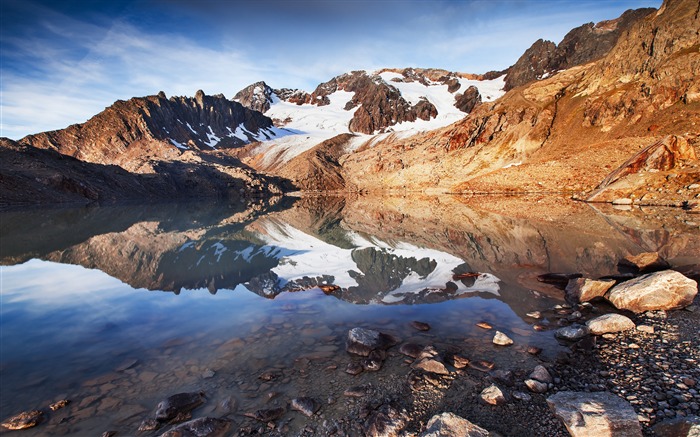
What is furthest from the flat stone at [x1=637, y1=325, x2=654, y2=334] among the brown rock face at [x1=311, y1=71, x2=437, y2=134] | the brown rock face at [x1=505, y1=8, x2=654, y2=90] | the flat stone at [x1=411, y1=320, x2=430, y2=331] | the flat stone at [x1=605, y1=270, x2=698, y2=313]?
the brown rock face at [x1=311, y1=71, x2=437, y2=134]

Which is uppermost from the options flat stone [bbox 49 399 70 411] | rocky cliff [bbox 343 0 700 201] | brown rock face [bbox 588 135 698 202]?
rocky cliff [bbox 343 0 700 201]

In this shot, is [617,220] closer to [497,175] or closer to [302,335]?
[302,335]

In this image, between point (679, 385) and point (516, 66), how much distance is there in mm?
206837

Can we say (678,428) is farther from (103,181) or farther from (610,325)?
(103,181)

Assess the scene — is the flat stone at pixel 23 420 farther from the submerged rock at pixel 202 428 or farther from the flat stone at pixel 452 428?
the flat stone at pixel 452 428

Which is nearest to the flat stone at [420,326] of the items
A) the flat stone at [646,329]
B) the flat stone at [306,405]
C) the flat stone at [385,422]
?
the flat stone at [385,422]

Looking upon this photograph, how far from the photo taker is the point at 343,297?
9.84 meters

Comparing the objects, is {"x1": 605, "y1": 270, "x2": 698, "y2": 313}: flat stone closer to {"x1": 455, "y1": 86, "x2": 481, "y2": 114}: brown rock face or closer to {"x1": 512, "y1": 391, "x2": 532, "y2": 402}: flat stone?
{"x1": 512, "y1": 391, "x2": 532, "y2": 402}: flat stone

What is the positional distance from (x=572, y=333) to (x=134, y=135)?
5673 inches

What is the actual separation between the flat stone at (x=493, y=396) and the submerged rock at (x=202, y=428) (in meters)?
3.48

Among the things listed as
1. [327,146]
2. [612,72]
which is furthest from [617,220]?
[327,146]

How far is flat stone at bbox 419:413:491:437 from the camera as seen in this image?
12.4 feet

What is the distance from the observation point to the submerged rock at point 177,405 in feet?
15.3

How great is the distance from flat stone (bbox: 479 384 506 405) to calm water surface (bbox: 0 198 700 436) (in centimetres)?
107
